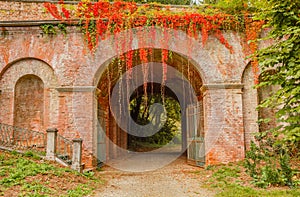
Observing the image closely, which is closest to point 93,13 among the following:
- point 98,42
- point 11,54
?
point 98,42

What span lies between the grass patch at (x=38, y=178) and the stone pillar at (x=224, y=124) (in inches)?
174

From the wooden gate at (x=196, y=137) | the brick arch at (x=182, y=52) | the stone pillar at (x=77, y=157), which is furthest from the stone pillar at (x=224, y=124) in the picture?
the stone pillar at (x=77, y=157)

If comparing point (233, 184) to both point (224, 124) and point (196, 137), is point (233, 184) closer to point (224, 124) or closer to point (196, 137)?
point (224, 124)

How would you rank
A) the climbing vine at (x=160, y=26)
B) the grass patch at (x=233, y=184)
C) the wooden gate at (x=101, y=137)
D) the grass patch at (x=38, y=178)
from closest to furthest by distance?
1. the grass patch at (x=38, y=178)
2. the grass patch at (x=233, y=184)
3. the climbing vine at (x=160, y=26)
4. the wooden gate at (x=101, y=137)

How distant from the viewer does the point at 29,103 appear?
10578 millimetres

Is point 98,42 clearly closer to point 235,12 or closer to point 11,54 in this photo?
point 11,54

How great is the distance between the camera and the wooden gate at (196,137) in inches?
430

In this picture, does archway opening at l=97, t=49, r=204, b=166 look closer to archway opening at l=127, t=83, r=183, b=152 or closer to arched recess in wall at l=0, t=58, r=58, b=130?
archway opening at l=127, t=83, r=183, b=152

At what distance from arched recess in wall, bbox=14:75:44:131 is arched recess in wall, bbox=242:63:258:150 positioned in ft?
26.3

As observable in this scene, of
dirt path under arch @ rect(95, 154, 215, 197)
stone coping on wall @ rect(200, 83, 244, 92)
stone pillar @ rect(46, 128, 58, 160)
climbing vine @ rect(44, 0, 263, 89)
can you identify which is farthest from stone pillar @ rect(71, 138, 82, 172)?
stone coping on wall @ rect(200, 83, 244, 92)

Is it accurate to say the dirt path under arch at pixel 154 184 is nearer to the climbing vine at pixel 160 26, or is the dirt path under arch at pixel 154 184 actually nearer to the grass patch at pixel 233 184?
the grass patch at pixel 233 184

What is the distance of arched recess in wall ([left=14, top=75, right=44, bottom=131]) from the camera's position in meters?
10.4

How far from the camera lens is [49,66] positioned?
10.3 m

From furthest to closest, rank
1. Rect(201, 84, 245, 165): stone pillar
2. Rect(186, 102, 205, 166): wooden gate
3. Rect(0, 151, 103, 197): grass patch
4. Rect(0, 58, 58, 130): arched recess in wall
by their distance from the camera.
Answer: Rect(186, 102, 205, 166): wooden gate < Rect(0, 58, 58, 130): arched recess in wall < Rect(201, 84, 245, 165): stone pillar < Rect(0, 151, 103, 197): grass patch
